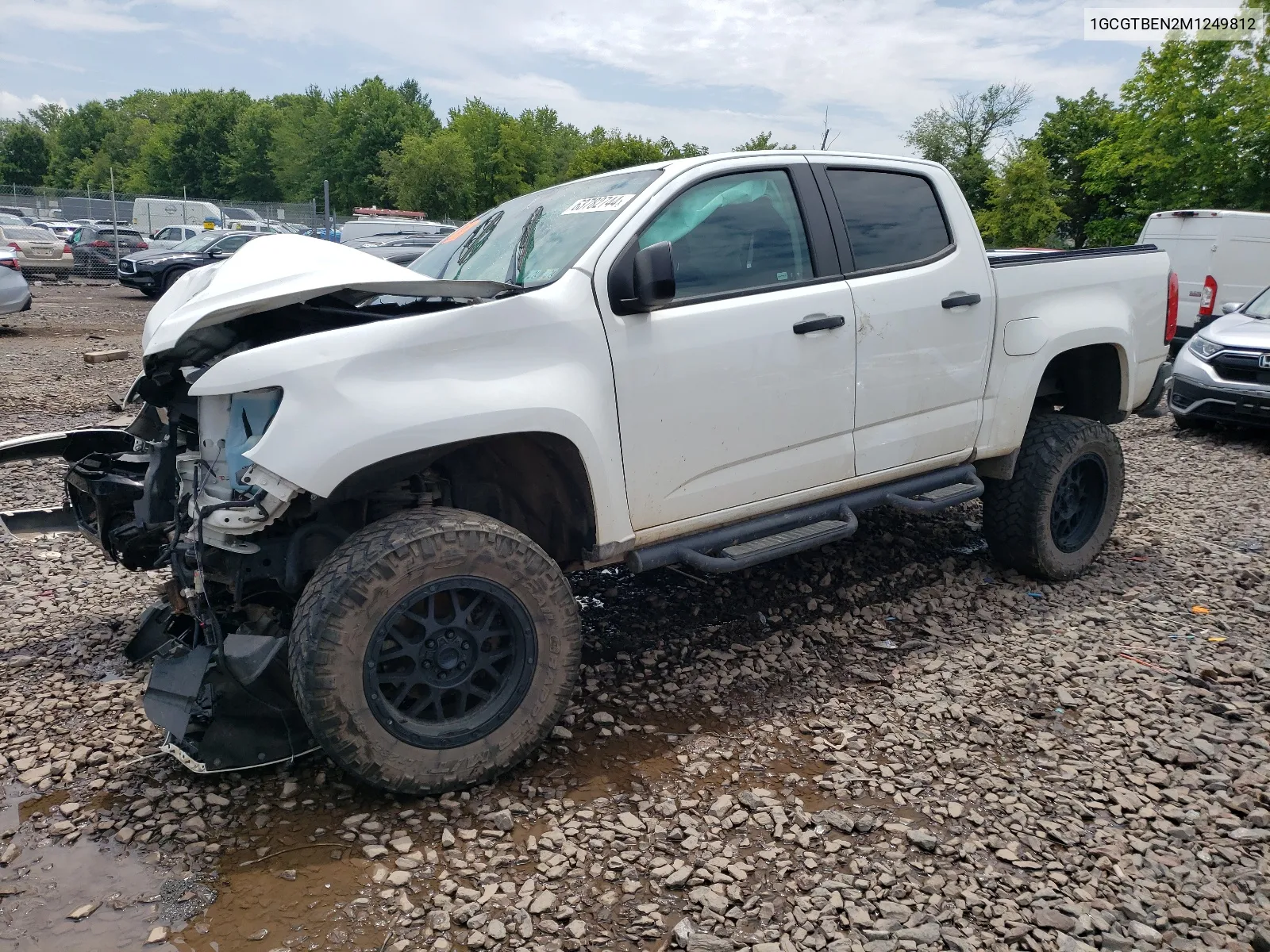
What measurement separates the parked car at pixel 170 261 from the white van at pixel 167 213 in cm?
1482

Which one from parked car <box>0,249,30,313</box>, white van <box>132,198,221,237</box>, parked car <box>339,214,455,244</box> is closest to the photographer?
parked car <box>0,249,30,313</box>

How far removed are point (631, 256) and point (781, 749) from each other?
190 centimetres

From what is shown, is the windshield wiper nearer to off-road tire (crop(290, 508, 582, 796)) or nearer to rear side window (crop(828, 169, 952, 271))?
off-road tire (crop(290, 508, 582, 796))

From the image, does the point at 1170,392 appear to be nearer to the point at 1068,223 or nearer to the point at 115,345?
the point at 115,345

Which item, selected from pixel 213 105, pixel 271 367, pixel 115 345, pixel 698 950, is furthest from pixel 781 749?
pixel 213 105

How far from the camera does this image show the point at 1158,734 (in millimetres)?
3457

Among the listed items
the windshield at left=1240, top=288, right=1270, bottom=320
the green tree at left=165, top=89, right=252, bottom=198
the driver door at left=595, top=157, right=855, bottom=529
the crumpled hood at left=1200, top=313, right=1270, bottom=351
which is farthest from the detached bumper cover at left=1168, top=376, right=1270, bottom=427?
the green tree at left=165, top=89, right=252, bottom=198

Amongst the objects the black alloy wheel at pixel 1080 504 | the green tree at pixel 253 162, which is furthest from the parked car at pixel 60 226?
the green tree at pixel 253 162

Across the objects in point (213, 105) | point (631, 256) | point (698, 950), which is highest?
point (213, 105)

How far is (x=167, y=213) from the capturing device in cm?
3566

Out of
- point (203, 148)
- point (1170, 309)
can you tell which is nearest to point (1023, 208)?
point (1170, 309)

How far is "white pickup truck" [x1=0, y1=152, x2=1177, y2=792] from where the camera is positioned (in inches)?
113

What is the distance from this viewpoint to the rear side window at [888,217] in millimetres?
4086

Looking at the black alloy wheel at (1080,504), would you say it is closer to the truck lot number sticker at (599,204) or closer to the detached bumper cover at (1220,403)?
the truck lot number sticker at (599,204)
